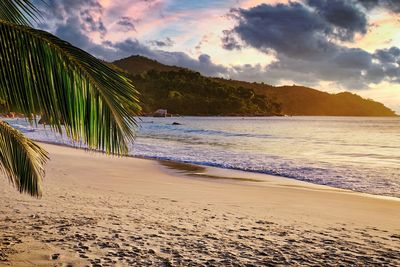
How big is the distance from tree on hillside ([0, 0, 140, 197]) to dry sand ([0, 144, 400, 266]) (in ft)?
6.77

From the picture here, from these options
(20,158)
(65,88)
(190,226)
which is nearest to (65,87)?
(65,88)

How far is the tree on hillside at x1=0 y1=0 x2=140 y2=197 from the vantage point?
295 centimetres

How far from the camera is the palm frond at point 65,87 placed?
9.66ft

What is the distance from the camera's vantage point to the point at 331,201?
1012cm

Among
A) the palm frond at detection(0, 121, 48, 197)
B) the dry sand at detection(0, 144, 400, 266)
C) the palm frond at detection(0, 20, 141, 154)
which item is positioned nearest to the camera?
the palm frond at detection(0, 20, 141, 154)

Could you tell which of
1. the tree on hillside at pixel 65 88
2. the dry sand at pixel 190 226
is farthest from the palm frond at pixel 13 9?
the dry sand at pixel 190 226

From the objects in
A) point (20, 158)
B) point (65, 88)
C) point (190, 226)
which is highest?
point (65, 88)

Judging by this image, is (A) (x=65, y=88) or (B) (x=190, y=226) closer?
(A) (x=65, y=88)

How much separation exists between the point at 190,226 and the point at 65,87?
4000 millimetres

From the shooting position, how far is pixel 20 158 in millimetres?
4504

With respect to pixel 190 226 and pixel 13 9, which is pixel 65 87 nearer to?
pixel 13 9

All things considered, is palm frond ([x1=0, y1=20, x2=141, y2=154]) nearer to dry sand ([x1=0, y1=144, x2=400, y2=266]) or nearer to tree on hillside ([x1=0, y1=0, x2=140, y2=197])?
tree on hillside ([x1=0, y1=0, x2=140, y2=197])

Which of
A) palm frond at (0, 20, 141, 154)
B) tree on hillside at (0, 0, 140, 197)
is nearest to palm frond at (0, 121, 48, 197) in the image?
tree on hillside at (0, 0, 140, 197)

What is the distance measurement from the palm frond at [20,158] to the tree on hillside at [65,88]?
1141 millimetres
